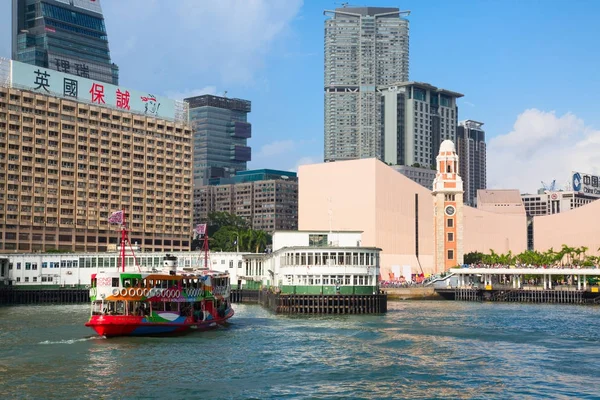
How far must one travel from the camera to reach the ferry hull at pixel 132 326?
7231cm

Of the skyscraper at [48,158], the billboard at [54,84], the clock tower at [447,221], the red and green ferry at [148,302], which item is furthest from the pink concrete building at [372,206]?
the red and green ferry at [148,302]

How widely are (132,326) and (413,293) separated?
85.4 meters

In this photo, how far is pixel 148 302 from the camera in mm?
74625

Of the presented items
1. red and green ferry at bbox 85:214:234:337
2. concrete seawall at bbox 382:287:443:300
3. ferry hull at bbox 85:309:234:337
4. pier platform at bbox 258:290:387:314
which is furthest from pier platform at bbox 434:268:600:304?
ferry hull at bbox 85:309:234:337

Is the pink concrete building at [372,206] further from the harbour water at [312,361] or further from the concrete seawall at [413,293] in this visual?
the harbour water at [312,361]

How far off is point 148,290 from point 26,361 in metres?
15.2

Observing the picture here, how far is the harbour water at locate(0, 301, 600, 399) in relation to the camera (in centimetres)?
5147

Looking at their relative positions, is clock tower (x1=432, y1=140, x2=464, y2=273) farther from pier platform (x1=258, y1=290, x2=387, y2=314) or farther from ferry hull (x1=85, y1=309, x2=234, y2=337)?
ferry hull (x1=85, y1=309, x2=234, y2=337)

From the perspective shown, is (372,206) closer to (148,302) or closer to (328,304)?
(328,304)

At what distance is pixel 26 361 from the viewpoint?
6100 centimetres

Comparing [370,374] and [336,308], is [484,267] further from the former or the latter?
[370,374]

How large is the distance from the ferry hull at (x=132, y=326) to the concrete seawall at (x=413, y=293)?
75013mm

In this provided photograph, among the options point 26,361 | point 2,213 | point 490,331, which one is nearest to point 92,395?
point 26,361

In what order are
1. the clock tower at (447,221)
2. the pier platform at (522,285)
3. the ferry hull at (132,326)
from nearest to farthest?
the ferry hull at (132,326) → the pier platform at (522,285) → the clock tower at (447,221)
